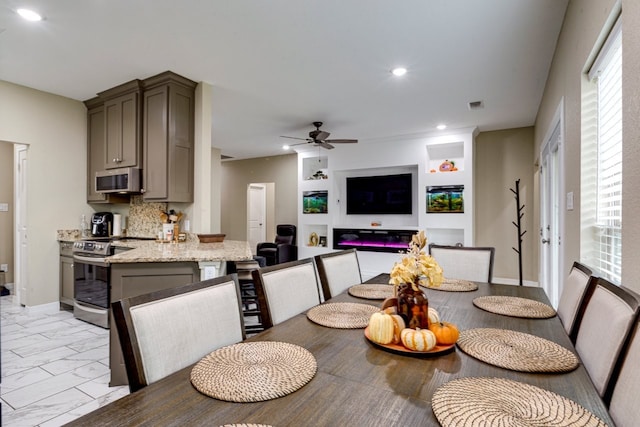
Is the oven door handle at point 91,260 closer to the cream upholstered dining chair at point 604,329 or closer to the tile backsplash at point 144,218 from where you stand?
the tile backsplash at point 144,218

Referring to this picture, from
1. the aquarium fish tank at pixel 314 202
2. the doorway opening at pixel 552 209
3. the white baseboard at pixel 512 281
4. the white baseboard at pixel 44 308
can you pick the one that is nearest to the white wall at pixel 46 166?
the white baseboard at pixel 44 308

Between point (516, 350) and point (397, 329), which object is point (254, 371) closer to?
point (397, 329)

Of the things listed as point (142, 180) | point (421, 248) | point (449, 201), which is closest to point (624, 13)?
point (421, 248)

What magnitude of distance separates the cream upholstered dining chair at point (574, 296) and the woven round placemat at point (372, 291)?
2.43ft

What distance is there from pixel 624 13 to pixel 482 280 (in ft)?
5.48

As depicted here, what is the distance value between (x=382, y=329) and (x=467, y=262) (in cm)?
166

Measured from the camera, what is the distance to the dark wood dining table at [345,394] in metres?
0.72

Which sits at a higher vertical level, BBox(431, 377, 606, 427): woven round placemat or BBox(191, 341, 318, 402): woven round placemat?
BBox(431, 377, 606, 427): woven round placemat

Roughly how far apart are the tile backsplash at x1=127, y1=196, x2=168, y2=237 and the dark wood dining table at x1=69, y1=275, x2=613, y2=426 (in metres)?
3.43

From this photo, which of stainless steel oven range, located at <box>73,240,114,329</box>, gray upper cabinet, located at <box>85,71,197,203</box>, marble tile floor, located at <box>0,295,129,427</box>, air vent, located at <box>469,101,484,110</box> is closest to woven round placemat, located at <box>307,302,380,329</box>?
marble tile floor, located at <box>0,295,129,427</box>

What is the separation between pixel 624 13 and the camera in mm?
1362

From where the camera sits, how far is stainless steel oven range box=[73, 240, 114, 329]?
133 inches

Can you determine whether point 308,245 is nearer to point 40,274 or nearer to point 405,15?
point 40,274

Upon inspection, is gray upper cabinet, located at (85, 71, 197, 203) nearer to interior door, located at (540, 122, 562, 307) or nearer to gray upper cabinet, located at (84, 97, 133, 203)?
gray upper cabinet, located at (84, 97, 133, 203)
